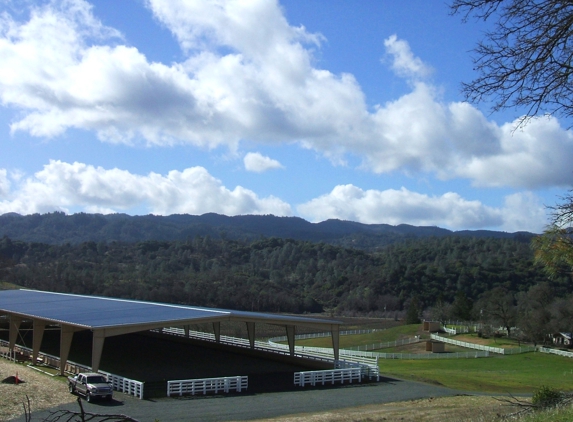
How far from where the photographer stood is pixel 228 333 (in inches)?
2827

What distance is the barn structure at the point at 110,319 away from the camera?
25.8 meters

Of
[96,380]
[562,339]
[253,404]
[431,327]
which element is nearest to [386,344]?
[431,327]

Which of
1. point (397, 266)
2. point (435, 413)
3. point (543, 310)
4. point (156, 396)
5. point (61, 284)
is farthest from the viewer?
point (397, 266)

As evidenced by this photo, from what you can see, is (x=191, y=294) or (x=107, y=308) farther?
(x=191, y=294)

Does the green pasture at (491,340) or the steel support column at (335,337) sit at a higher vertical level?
the steel support column at (335,337)

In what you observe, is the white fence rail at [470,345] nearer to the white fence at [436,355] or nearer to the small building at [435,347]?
the white fence at [436,355]

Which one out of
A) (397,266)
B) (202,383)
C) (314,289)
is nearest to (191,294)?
(314,289)

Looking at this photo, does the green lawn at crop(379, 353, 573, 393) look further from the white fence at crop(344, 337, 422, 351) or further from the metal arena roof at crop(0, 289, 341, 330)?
the white fence at crop(344, 337, 422, 351)

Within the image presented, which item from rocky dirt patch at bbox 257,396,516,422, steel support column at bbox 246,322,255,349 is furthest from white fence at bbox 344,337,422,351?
rocky dirt patch at bbox 257,396,516,422

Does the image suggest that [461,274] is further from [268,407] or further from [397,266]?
[268,407]

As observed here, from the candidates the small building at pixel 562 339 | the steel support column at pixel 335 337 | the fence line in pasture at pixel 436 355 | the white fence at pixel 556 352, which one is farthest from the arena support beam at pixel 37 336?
the small building at pixel 562 339

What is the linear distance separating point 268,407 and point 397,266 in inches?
5294

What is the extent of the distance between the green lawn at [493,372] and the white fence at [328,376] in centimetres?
387

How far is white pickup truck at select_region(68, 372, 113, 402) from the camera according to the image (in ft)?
70.3
